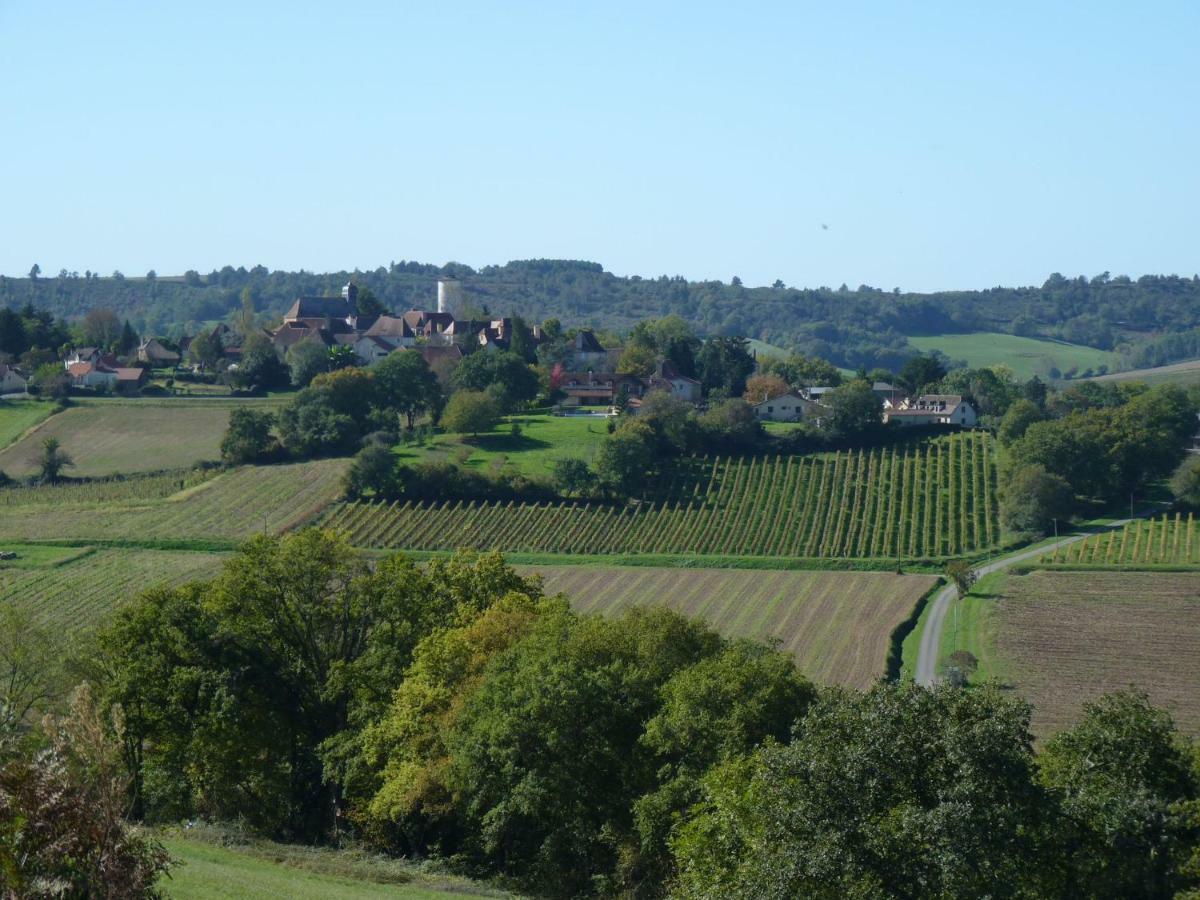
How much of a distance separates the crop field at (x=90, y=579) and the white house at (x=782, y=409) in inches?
1276

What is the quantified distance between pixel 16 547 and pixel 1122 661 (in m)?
38.3

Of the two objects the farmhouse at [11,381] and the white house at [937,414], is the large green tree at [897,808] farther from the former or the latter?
the farmhouse at [11,381]

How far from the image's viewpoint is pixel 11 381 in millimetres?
88062

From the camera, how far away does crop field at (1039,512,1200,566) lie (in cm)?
5244

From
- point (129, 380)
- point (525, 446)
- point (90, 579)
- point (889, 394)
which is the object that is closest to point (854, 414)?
point (525, 446)

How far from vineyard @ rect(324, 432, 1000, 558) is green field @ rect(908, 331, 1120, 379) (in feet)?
349

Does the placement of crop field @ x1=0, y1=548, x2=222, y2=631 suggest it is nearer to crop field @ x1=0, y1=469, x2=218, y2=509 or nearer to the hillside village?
crop field @ x1=0, y1=469, x2=218, y2=509

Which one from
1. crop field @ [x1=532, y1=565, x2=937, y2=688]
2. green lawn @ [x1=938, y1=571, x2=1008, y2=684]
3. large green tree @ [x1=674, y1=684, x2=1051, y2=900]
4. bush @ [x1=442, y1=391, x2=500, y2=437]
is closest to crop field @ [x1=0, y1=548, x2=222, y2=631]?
crop field @ [x1=532, y1=565, x2=937, y2=688]

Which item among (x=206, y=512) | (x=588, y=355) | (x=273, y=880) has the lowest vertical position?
(x=206, y=512)

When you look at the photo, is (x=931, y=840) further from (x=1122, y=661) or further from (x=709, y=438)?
(x=709, y=438)

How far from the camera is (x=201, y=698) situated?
25500mm

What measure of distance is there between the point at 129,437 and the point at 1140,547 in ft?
158

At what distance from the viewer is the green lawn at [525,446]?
67688 millimetres

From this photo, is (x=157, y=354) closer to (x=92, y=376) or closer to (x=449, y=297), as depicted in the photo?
(x=92, y=376)
